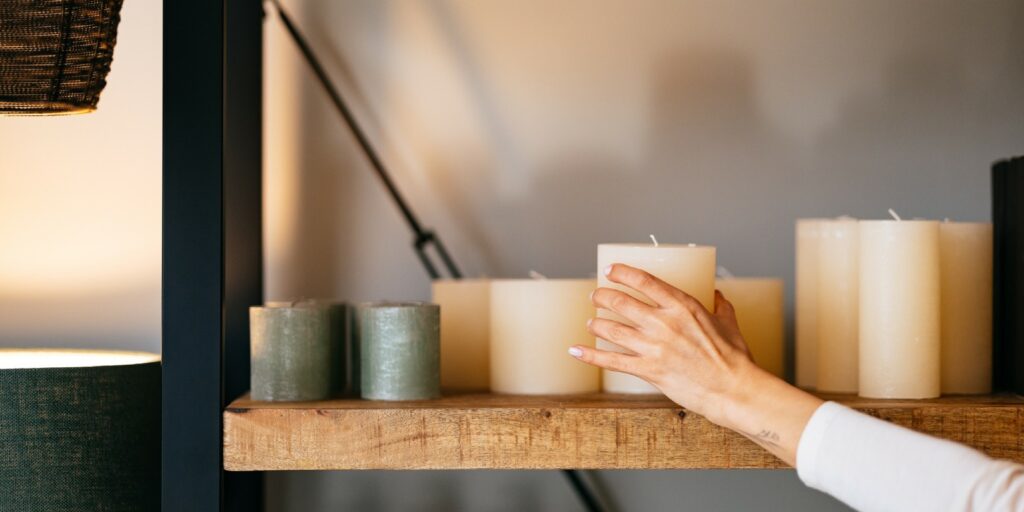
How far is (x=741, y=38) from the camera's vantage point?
1.35 m

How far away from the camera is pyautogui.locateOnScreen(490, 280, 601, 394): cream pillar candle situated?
3.51 ft

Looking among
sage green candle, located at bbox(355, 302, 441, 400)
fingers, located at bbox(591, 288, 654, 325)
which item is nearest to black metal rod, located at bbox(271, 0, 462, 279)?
sage green candle, located at bbox(355, 302, 441, 400)

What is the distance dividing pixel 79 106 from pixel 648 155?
2.42 ft

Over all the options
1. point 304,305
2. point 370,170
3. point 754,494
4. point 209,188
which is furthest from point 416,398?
point 754,494

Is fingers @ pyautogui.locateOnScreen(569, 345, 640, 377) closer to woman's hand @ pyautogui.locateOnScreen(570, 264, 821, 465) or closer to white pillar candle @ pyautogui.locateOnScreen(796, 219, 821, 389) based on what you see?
woman's hand @ pyautogui.locateOnScreen(570, 264, 821, 465)

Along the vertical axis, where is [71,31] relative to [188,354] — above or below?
above

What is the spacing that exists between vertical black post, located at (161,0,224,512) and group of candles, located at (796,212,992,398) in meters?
0.66

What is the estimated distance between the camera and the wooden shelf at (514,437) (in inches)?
37.7

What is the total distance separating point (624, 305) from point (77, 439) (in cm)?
58

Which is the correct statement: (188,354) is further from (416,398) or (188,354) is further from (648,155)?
(648,155)

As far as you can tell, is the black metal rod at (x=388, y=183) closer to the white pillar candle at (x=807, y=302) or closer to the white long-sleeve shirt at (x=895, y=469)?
the white pillar candle at (x=807, y=302)

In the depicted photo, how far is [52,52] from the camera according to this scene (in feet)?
2.85

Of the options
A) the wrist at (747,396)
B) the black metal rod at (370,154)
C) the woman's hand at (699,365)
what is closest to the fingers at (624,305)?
the woman's hand at (699,365)

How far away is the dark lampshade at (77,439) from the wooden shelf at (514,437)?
154 millimetres
